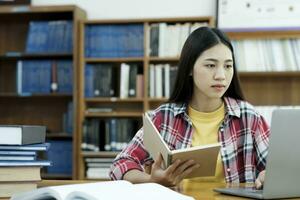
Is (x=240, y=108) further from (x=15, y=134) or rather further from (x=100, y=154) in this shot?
(x=100, y=154)

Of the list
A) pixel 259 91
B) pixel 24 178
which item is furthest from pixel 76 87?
pixel 24 178

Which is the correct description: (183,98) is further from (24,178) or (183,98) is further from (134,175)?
(24,178)

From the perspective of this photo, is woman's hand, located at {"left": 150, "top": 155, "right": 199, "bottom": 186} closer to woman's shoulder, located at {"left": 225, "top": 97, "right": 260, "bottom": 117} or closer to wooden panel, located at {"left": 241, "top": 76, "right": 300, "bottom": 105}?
woman's shoulder, located at {"left": 225, "top": 97, "right": 260, "bottom": 117}

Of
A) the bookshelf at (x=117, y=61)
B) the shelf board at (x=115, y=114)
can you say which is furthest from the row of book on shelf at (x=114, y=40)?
the shelf board at (x=115, y=114)

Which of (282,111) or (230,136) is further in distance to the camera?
(230,136)

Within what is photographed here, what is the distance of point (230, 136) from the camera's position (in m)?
1.99

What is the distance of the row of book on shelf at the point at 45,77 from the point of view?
402cm

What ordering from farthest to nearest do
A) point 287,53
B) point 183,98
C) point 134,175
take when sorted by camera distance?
1. point 287,53
2. point 183,98
3. point 134,175

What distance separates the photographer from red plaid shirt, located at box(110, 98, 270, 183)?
1.92 m

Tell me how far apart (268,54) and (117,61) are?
1.18 m

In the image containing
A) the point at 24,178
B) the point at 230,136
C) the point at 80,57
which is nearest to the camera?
the point at 24,178

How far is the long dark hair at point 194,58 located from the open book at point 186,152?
43 centimetres

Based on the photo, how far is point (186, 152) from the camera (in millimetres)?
1488

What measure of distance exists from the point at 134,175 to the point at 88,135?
86.4 inches
